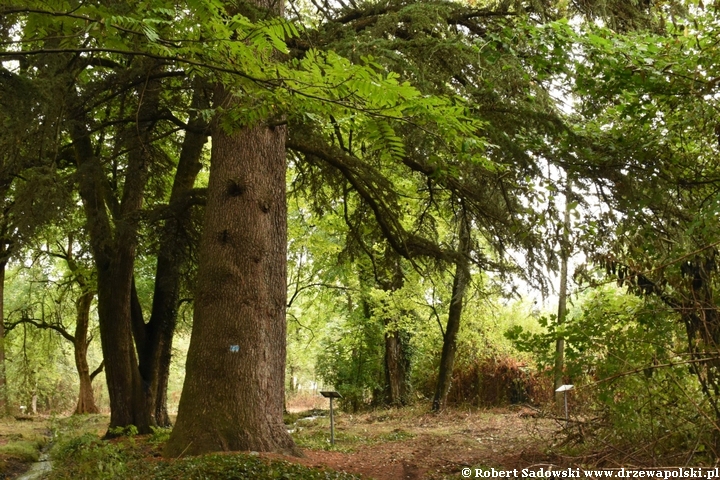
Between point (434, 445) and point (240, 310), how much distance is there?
525 centimetres

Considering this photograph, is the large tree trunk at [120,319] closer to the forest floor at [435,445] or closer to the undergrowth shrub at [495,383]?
the forest floor at [435,445]

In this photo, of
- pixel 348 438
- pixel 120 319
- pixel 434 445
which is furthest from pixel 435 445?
pixel 120 319

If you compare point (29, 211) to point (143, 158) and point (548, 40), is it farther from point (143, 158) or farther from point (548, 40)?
point (548, 40)

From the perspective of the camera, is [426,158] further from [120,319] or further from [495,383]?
[495,383]

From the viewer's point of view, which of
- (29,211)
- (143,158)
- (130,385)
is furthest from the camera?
(130,385)

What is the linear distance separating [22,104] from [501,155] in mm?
5034

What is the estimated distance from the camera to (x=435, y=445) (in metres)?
10.3

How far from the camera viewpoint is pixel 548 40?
5.63m

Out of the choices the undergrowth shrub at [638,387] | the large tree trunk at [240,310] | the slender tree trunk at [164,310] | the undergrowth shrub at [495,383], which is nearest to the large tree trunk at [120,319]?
the slender tree trunk at [164,310]

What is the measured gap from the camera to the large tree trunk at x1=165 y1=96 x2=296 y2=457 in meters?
6.38

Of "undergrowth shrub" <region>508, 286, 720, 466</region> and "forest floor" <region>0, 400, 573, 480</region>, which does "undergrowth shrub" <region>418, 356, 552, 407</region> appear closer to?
"forest floor" <region>0, 400, 573, 480</region>

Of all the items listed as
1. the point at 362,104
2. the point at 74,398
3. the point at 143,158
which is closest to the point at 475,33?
the point at 362,104

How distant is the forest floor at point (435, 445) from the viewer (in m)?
7.37

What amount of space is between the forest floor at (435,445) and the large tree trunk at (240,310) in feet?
2.03
